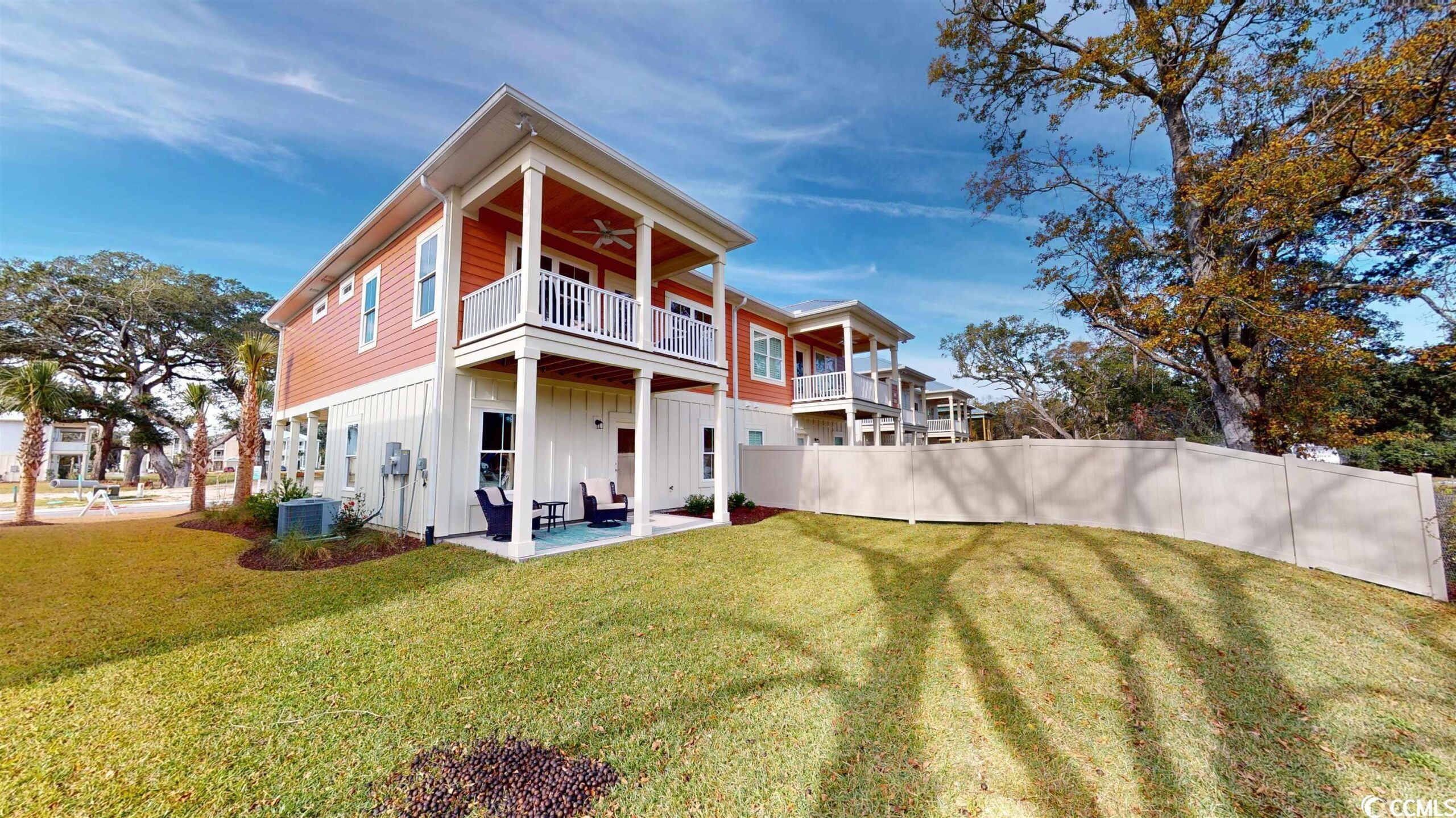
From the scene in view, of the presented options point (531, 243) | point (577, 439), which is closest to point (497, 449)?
point (577, 439)

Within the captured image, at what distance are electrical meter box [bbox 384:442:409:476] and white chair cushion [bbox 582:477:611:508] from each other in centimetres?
294

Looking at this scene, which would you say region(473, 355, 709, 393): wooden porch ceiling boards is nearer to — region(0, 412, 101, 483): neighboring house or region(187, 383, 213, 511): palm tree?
region(187, 383, 213, 511): palm tree

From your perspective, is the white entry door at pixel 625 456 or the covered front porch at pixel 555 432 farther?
the white entry door at pixel 625 456

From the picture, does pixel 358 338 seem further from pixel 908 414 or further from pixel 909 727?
pixel 908 414

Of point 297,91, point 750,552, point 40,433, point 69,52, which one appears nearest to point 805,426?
point 750,552

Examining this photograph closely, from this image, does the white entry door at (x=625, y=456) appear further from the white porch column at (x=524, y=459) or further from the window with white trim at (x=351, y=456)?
the window with white trim at (x=351, y=456)

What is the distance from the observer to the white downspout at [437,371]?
764cm

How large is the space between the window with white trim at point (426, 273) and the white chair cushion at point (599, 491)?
4.00m

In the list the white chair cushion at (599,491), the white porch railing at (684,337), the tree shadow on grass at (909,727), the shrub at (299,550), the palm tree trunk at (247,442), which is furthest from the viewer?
the palm tree trunk at (247,442)

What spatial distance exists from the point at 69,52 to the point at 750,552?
14104mm

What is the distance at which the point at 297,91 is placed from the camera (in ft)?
33.9

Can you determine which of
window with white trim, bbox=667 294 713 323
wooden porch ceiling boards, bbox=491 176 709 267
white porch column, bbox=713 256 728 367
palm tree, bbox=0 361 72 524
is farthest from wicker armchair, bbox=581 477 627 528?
palm tree, bbox=0 361 72 524

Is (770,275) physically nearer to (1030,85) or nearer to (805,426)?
(805,426)

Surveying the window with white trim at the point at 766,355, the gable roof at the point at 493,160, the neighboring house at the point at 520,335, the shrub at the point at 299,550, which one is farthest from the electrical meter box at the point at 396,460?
the window with white trim at the point at 766,355
